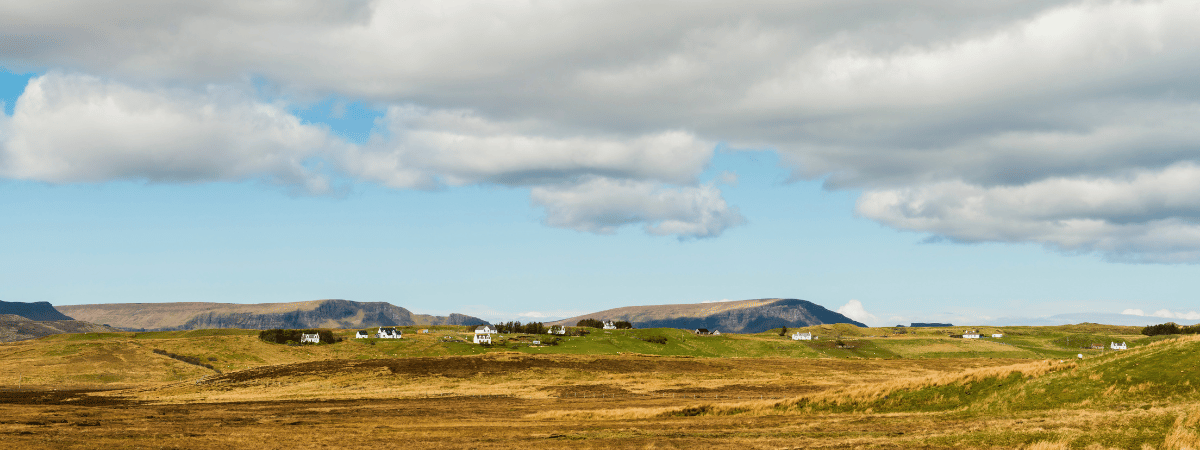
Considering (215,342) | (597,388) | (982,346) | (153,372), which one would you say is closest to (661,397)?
(597,388)

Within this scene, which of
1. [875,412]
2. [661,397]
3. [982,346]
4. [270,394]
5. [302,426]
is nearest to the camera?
[875,412]

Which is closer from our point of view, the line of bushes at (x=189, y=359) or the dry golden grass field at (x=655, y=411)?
the dry golden grass field at (x=655, y=411)

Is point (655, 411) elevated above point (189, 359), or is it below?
above

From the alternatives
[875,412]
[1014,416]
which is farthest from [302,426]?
[1014,416]

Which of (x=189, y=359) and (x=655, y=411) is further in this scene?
(x=189, y=359)

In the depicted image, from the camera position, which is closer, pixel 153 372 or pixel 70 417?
pixel 70 417

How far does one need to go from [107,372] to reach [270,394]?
2449 inches

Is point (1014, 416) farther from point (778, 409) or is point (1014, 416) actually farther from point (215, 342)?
point (215, 342)

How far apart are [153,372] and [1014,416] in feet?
455

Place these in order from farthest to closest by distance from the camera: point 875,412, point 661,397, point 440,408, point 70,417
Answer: point 661,397 < point 440,408 < point 70,417 < point 875,412

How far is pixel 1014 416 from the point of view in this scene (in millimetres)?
41531

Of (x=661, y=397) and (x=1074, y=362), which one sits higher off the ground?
(x=1074, y=362)

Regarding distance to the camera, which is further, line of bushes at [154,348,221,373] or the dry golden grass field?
line of bushes at [154,348,221,373]

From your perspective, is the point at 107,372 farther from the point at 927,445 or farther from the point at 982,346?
the point at 982,346
